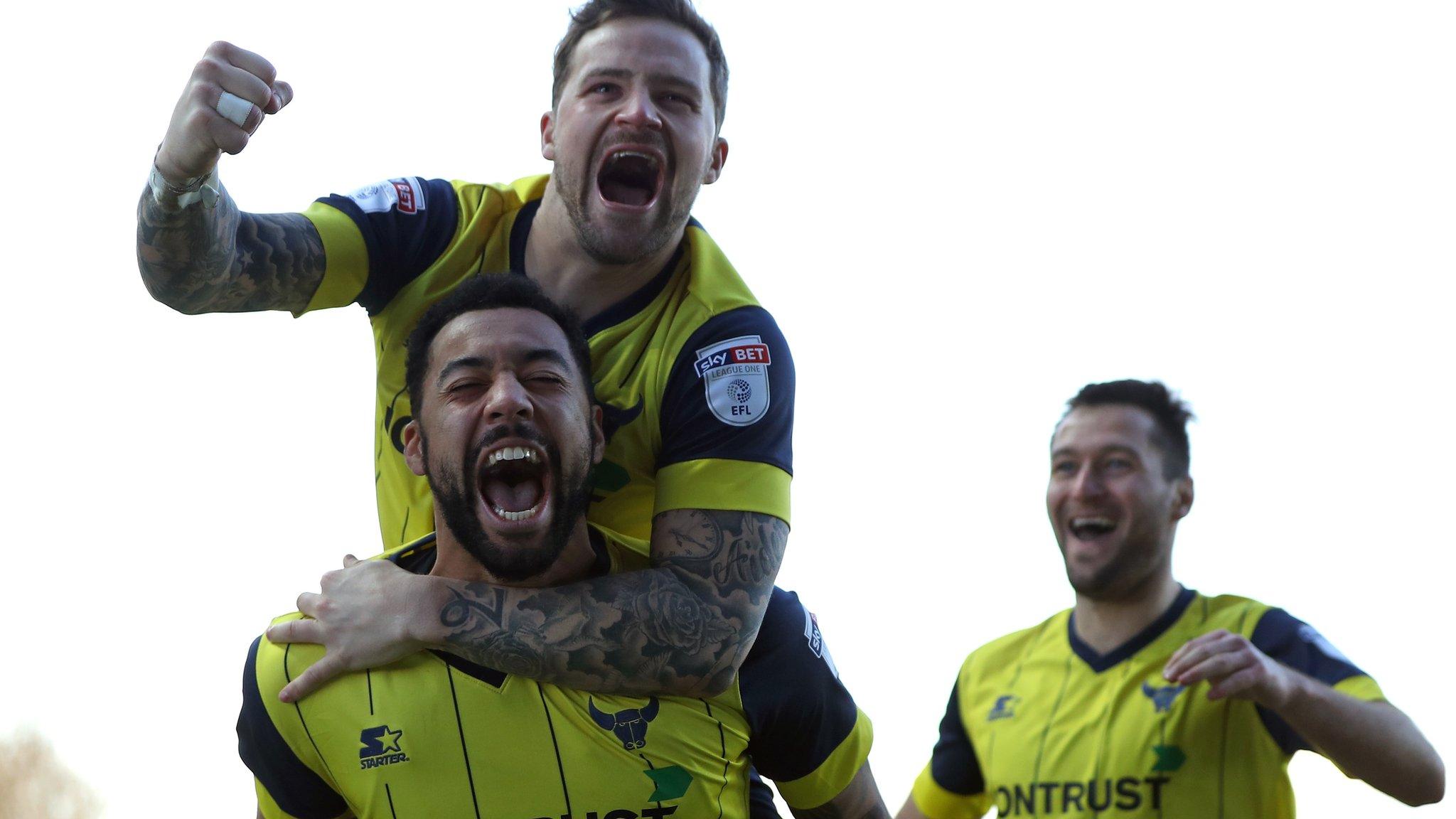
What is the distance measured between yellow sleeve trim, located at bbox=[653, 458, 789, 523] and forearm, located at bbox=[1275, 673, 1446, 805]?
59.8 inches

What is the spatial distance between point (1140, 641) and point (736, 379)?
1.87 meters

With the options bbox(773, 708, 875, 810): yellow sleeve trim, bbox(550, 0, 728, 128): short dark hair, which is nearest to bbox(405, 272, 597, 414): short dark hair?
bbox(550, 0, 728, 128): short dark hair

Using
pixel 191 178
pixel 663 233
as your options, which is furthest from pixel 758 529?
pixel 191 178

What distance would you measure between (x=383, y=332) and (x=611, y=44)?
3.18 feet

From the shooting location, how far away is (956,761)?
516 cm

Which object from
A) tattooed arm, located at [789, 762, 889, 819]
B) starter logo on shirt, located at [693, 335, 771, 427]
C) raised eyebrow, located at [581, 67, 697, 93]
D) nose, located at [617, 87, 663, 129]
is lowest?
tattooed arm, located at [789, 762, 889, 819]

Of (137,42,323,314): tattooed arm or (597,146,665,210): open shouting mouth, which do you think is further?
(597,146,665,210): open shouting mouth

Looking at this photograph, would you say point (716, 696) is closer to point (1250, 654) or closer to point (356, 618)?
point (356, 618)

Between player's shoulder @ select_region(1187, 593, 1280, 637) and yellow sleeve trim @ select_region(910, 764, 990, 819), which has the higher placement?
player's shoulder @ select_region(1187, 593, 1280, 637)

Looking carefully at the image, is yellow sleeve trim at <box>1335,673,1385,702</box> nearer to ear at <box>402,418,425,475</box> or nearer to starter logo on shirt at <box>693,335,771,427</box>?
starter logo on shirt at <box>693,335,771,427</box>

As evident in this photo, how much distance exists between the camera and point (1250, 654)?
13.7 ft

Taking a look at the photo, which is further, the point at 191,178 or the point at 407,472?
the point at 407,472

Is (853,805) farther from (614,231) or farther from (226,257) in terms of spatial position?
(226,257)

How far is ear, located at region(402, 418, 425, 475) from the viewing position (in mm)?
3955
